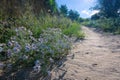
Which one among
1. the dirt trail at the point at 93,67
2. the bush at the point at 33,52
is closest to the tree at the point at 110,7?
the dirt trail at the point at 93,67

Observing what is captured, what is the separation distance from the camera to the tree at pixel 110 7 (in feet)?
104

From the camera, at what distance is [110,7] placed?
32750 mm

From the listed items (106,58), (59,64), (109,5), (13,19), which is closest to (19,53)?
(59,64)

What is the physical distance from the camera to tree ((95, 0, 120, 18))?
1244 inches

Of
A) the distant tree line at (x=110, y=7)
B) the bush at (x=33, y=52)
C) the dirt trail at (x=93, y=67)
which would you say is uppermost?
the distant tree line at (x=110, y=7)

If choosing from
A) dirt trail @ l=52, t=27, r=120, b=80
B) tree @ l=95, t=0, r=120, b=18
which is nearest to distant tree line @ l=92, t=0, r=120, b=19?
tree @ l=95, t=0, r=120, b=18

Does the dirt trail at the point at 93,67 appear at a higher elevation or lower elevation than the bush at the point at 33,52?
lower

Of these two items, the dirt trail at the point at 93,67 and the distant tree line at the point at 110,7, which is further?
the distant tree line at the point at 110,7

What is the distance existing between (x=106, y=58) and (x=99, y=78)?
1413mm

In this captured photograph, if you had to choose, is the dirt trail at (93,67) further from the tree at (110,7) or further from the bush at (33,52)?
the tree at (110,7)

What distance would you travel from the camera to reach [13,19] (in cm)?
659

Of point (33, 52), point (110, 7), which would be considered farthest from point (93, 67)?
point (110, 7)

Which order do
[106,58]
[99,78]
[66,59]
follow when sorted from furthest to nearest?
[106,58], [66,59], [99,78]

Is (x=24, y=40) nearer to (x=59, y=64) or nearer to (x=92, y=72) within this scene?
(x=59, y=64)
